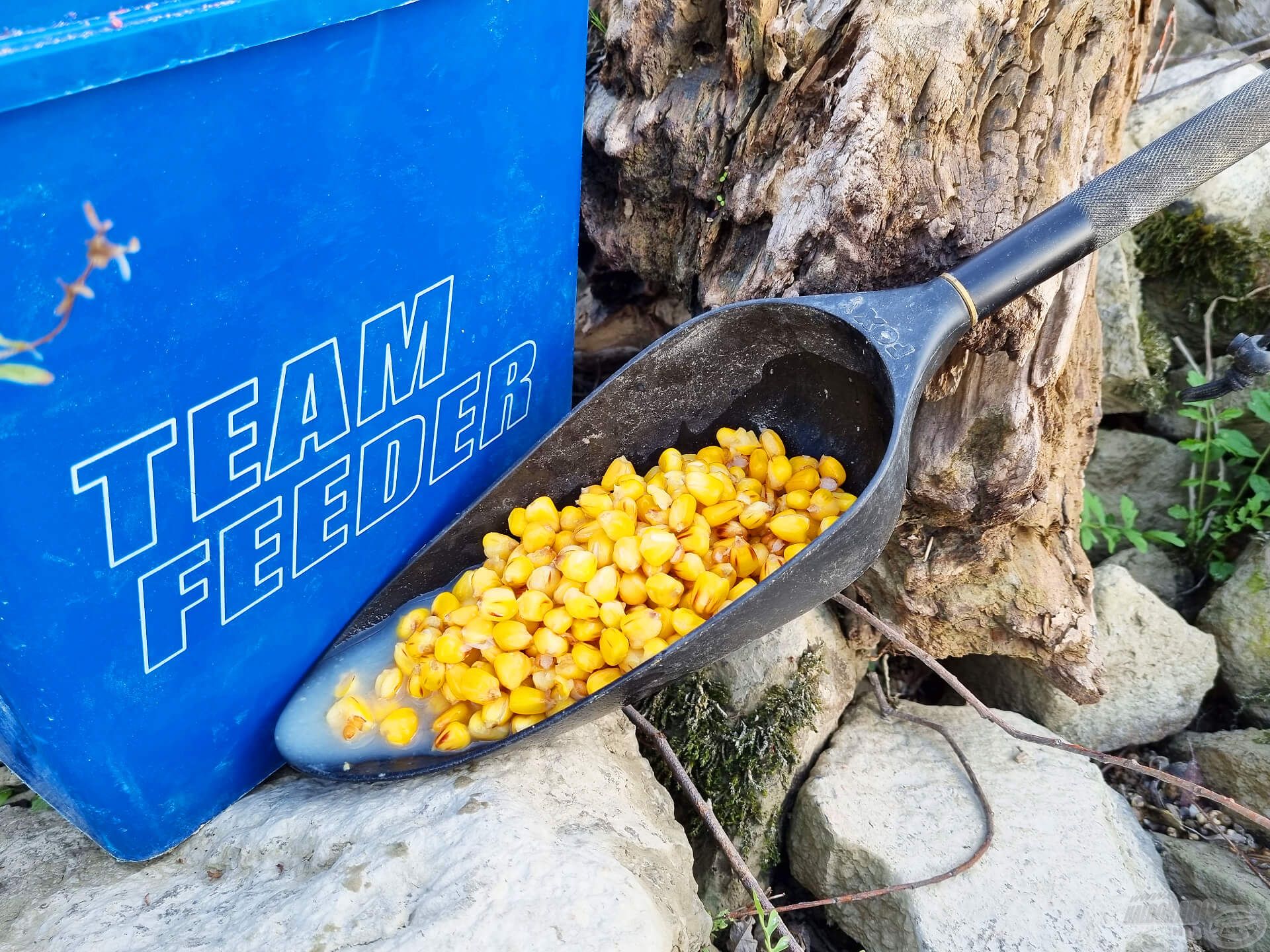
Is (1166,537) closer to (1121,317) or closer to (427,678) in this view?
(1121,317)

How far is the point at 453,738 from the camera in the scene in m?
1.46

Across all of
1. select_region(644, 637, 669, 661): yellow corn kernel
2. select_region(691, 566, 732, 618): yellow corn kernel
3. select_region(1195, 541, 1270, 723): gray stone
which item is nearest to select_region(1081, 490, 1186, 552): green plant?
select_region(1195, 541, 1270, 723): gray stone

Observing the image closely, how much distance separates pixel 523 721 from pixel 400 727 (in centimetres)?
18

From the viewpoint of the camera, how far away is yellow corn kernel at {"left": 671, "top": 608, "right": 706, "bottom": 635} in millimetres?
1492

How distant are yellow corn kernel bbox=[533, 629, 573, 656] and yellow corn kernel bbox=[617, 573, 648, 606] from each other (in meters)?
0.12

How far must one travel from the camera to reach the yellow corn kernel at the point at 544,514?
1682mm

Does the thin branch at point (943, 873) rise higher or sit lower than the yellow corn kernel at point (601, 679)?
lower

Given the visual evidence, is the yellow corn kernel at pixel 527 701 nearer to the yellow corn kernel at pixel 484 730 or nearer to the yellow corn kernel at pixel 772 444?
the yellow corn kernel at pixel 484 730

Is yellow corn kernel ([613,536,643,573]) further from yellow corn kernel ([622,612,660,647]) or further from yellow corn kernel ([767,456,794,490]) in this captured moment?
yellow corn kernel ([767,456,794,490])

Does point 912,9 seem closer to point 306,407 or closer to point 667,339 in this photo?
point 667,339

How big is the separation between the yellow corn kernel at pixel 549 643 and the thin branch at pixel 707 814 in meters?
0.13

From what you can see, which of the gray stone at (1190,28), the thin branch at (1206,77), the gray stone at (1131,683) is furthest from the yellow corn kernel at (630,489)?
the gray stone at (1190,28)

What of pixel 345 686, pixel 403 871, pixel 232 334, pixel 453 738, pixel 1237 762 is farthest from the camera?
pixel 1237 762

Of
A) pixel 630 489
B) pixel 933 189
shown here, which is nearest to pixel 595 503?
pixel 630 489
